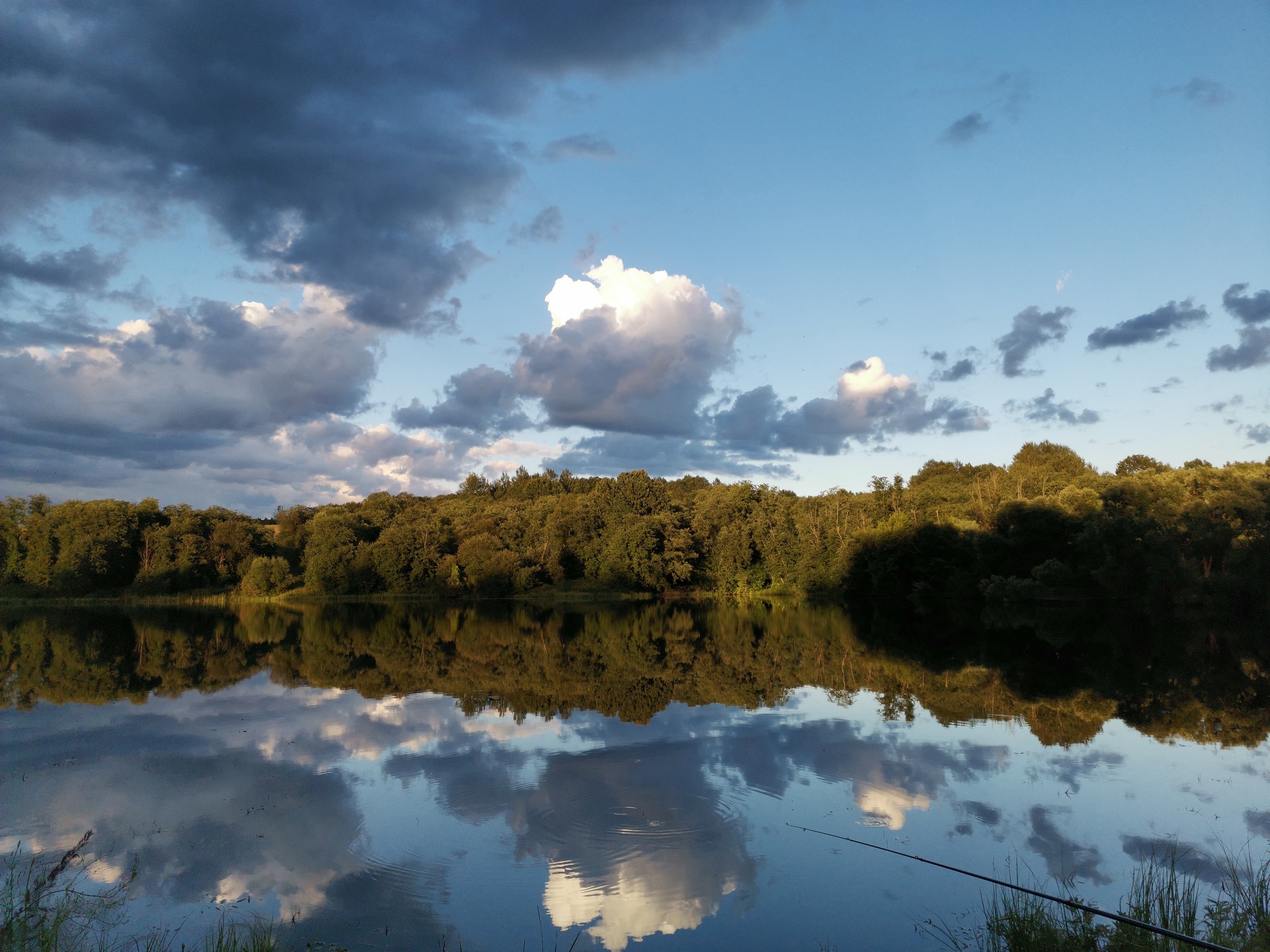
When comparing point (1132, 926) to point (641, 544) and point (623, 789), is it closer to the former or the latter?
point (623, 789)

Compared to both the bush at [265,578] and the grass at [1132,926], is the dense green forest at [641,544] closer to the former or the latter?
the bush at [265,578]

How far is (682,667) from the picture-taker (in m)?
26.9

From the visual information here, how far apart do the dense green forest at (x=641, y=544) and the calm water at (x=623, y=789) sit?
1270 inches

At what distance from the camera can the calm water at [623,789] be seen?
27.2ft

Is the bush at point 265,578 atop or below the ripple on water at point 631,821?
below

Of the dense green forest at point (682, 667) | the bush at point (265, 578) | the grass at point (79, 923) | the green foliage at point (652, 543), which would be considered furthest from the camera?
the bush at point (265, 578)

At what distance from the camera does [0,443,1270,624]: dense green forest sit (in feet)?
193

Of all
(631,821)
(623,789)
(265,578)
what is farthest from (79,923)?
(265,578)

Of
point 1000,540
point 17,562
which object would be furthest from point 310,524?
point 1000,540

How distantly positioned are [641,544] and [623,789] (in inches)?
2507

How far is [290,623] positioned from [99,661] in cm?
1879

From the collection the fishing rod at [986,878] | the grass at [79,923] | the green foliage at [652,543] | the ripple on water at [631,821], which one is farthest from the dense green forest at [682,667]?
the green foliage at [652,543]

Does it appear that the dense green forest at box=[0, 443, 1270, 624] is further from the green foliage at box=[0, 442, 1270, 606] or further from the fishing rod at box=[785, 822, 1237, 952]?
the fishing rod at box=[785, 822, 1237, 952]

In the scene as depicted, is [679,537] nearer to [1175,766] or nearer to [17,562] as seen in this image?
[1175,766]
